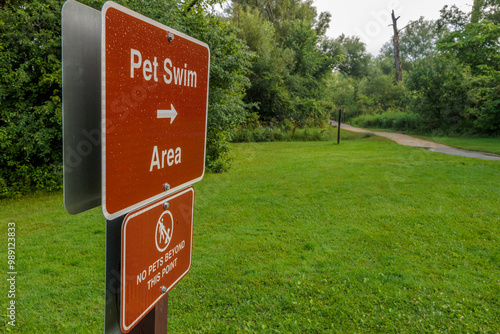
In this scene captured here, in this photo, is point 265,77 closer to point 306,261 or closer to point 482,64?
point 482,64

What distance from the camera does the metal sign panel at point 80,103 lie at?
0.91 metres

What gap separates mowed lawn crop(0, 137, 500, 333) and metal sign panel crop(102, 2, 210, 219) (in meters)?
2.24

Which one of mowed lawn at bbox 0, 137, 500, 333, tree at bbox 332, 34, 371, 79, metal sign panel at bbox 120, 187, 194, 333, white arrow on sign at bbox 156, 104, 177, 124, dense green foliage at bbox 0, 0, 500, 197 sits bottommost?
mowed lawn at bbox 0, 137, 500, 333

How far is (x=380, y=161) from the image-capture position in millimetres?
11289

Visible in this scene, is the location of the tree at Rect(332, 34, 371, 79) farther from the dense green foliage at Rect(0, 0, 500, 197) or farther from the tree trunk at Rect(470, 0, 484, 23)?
the tree trunk at Rect(470, 0, 484, 23)

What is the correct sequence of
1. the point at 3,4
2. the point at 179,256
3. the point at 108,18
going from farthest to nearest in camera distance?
1. the point at 3,4
2. the point at 179,256
3. the point at 108,18

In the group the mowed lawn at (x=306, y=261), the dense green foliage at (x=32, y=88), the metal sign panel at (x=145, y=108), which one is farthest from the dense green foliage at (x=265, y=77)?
the metal sign panel at (x=145, y=108)

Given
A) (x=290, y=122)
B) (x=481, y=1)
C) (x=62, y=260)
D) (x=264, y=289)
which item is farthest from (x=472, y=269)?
(x=481, y=1)

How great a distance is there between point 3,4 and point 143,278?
28.5 feet

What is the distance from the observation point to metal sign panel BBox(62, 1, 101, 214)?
2.99 ft

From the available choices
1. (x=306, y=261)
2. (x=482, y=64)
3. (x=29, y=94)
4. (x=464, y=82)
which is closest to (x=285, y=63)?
(x=464, y=82)

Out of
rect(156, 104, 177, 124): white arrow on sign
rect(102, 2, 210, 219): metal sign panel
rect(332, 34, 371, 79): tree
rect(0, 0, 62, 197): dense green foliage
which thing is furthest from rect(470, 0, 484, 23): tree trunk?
rect(156, 104, 177, 124): white arrow on sign

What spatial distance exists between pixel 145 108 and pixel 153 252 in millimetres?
548

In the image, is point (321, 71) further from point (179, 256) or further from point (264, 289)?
point (179, 256)
